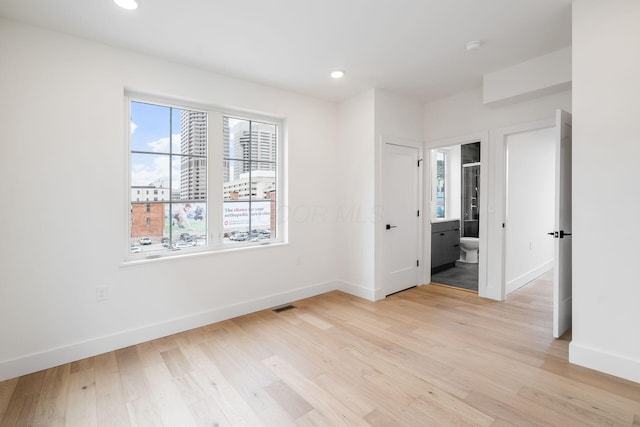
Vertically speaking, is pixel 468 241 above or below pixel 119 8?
below

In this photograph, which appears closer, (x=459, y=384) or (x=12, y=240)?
(x=459, y=384)

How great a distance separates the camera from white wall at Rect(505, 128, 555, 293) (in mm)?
4082

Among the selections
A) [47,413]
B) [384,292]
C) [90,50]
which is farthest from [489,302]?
[90,50]

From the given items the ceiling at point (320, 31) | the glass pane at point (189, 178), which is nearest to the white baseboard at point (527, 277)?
the ceiling at point (320, 31)

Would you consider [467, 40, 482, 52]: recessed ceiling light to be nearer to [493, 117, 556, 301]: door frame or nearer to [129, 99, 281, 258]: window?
[493, 117, 556, 301]: door frame

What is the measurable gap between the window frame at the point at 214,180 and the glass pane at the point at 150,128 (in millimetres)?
43

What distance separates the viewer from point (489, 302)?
3.75 m

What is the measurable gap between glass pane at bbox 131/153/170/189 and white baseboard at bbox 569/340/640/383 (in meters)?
3.77

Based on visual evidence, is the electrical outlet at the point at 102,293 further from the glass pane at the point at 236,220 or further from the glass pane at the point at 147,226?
the glass pane at the point at 236,220

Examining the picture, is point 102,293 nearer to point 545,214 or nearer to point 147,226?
point 147,226

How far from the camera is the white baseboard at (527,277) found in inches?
163

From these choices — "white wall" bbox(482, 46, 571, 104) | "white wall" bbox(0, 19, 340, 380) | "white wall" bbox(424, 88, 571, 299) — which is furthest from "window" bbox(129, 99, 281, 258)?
"white wall" bbox(482, 46, 571, 104)

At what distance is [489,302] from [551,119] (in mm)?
2203

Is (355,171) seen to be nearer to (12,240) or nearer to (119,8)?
(119,8)
